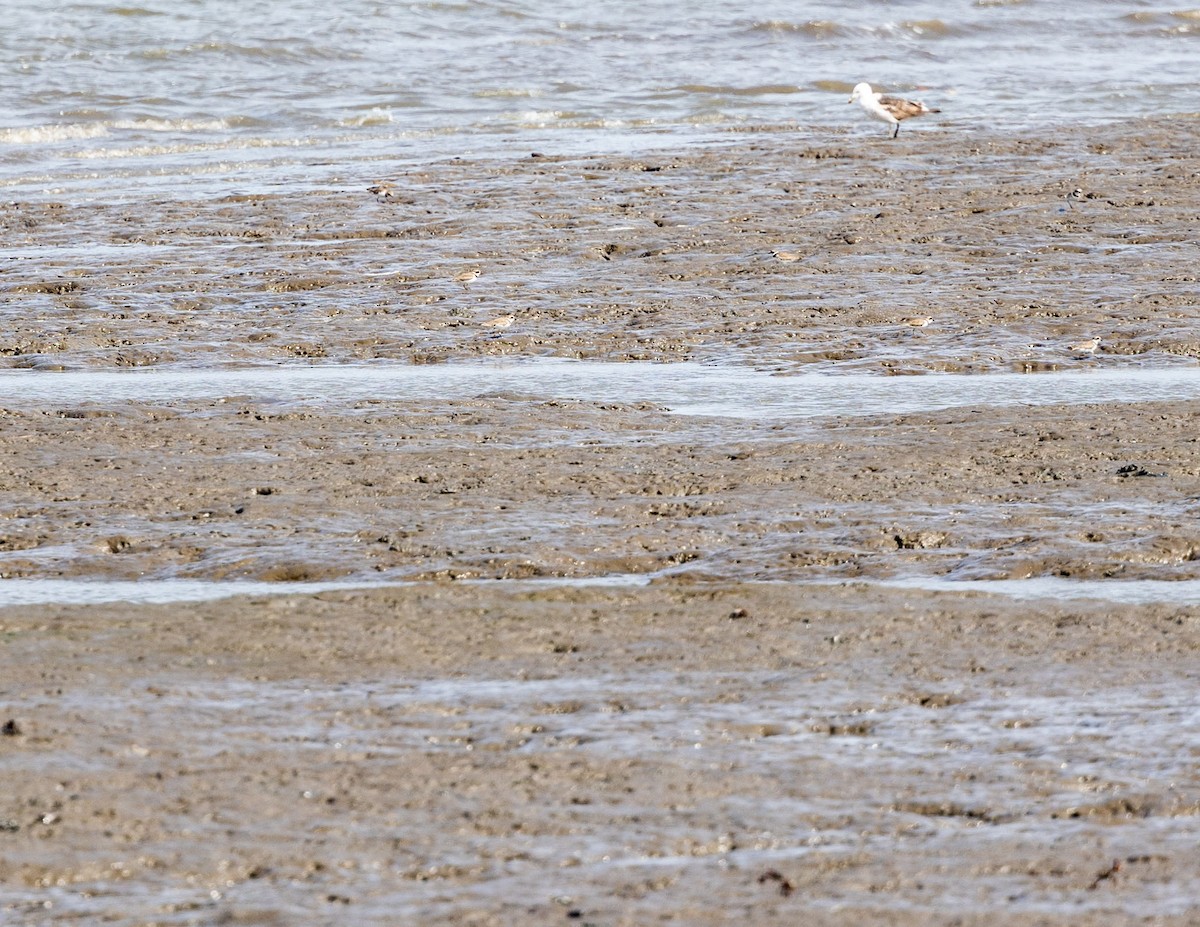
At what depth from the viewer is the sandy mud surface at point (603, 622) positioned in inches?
132

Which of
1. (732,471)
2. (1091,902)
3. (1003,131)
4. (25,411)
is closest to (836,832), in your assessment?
(1091,902)

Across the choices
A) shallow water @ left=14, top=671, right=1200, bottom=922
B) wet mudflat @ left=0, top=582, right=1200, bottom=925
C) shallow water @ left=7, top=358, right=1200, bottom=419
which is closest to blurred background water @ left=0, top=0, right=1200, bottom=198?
shallow water @ left=7, top=358, right=1200, bottom=419

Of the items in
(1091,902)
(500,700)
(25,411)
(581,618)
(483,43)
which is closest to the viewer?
(1091,902)

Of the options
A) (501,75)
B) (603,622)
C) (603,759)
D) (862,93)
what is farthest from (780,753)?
(501,75)

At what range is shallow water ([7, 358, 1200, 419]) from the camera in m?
6.79

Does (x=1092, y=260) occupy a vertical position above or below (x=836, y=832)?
below

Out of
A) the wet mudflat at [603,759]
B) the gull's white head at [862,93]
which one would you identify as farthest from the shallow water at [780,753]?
the gull's white head at [862,93]

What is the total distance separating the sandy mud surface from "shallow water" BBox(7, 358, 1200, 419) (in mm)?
130

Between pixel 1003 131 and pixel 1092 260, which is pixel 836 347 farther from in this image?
pixel 1003 131

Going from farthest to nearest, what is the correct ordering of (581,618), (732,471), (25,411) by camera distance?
(25,411)
(732,471)
(581,618)

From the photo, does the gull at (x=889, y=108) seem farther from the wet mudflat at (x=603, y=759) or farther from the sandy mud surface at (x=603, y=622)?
the wet mudflat at (x=603, y=759)

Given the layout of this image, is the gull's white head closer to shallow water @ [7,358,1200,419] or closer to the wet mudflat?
shallow water @ [7,358,1200,419]

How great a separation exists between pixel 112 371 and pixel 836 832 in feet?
15.8

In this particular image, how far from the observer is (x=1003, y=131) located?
14828mm
